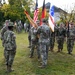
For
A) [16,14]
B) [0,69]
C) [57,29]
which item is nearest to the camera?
[0,69]

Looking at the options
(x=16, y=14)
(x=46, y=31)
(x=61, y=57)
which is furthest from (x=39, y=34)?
(x=16, y=14)

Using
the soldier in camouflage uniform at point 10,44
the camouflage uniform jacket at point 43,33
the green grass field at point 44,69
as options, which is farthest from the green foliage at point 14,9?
the soldier in camouflage uniform at point 10,44

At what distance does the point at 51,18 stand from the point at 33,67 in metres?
2.96

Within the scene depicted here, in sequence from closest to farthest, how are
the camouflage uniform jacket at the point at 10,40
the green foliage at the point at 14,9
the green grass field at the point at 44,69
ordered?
the camouflage uniform jacket at the point at 10,40 → the green grass field at the point at 44,69 → the green foliage at the point at 14,9

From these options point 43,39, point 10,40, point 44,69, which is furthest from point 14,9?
point 10,40

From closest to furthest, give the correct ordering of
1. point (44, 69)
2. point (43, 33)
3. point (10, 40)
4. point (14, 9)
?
point (10, 40), point (44, 69), point (43, 33), point (14, 9)

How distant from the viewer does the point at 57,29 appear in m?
17.3

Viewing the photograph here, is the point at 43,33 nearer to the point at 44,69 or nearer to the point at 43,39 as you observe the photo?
the point at 43,39

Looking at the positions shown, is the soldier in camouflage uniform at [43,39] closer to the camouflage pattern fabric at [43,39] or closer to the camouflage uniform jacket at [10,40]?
the camouflage pattern fabric at [43,39]

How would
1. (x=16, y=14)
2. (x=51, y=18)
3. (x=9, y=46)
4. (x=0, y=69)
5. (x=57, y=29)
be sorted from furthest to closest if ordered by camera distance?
(x=16, y=14) → (x=57, y=29) → (x=51, y=18) → (x=0, y=69) → (x=9, y=46)

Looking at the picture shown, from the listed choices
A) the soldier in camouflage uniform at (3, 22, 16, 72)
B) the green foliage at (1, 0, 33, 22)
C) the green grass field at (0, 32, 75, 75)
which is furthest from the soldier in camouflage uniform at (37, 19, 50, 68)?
the green foliage at (1, 0, 33, 22)

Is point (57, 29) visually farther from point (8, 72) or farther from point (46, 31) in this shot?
point (8, 72)

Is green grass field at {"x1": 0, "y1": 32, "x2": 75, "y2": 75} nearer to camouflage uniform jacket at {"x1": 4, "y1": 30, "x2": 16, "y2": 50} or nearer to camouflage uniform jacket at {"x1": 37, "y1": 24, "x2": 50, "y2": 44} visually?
camouflage uniform jacket at {"x1": 4, "y1": 30, "x2": 16, "y2": 50}

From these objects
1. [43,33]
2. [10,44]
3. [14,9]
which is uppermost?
[14,9]
